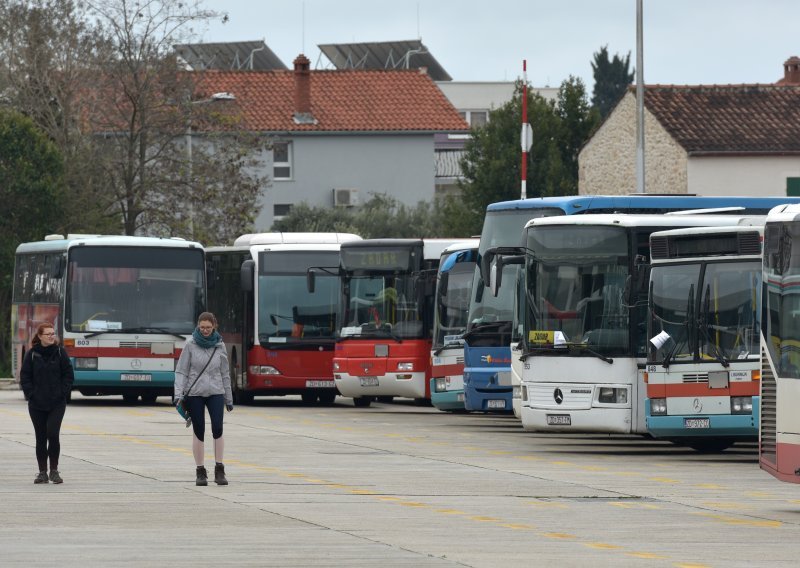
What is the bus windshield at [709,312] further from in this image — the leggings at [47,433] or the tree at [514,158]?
the tree at [514,158]

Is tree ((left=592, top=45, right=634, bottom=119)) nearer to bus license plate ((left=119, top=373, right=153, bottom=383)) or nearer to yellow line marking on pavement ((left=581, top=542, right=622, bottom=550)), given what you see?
bus license plate ((left=119, top=373, right=153, bottom=383))

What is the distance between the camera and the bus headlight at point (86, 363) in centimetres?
3469

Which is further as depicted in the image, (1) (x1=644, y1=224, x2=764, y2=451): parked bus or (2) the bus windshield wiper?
(2) the bus windshield wiper

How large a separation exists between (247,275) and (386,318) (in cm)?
297

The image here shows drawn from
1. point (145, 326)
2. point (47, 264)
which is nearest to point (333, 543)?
point (145, 326)

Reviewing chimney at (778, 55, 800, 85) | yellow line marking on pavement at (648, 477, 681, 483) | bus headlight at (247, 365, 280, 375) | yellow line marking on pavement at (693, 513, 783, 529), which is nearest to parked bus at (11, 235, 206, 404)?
bus headlight at (247, 365, 280, 375)

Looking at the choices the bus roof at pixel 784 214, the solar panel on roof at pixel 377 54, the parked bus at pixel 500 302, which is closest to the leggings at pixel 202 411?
the bus roof at pixel 784 214

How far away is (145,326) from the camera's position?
35.0 metres

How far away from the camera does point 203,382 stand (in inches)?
733

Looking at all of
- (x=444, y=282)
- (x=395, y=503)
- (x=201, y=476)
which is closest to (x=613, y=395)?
(x=201, y=476)

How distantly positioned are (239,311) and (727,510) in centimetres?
2069

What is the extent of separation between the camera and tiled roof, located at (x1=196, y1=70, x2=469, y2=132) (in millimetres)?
84312

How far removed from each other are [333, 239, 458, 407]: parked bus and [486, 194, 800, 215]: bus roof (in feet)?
19.5

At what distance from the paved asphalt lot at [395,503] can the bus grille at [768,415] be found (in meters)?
0.49
